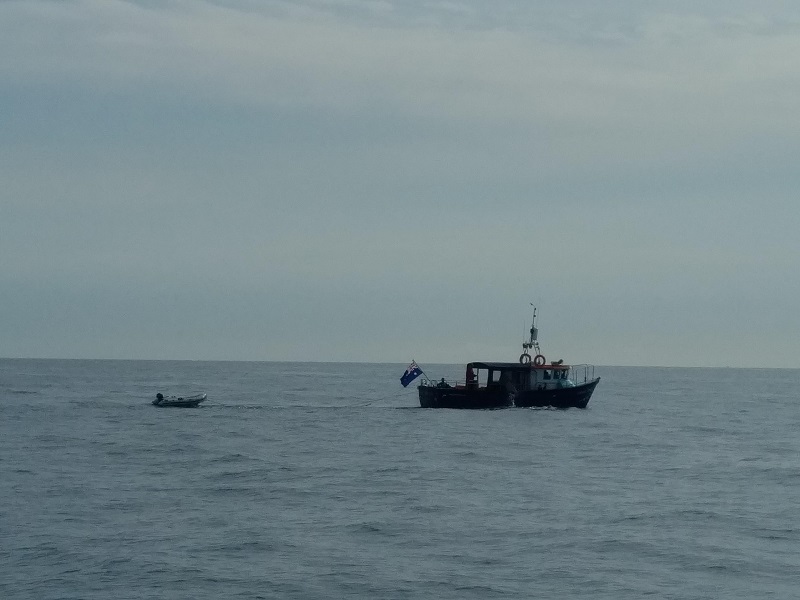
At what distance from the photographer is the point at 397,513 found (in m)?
39.3

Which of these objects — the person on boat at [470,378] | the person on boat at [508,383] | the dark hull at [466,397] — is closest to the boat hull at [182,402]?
the dark hull at [466,397]

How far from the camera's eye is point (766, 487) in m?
47.9

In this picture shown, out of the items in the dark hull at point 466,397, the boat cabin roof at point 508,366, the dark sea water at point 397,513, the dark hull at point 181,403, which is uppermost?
the boat cabin roof at point 508,366

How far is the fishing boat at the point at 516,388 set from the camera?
8256 cm

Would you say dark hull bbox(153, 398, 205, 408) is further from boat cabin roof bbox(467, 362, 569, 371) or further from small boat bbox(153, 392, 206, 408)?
boat cabin roof bbox(467, 362, 569, 371)

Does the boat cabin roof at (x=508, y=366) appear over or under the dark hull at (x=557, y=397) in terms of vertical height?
over

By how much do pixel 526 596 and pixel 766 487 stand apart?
23.9 meters

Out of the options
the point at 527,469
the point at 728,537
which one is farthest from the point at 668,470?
the point at 728,537

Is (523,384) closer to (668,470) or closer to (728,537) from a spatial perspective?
(668,470)

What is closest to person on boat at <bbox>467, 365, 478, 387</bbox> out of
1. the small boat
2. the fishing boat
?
the fishing boat

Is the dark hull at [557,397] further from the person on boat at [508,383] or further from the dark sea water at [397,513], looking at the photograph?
the dark sea water at [397,513]

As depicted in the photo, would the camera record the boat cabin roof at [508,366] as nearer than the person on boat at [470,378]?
Yes

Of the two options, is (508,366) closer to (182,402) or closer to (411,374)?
(411,374)

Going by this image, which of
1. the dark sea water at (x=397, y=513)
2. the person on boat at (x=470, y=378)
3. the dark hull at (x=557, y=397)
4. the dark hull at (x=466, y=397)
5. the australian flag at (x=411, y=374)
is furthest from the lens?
the person on boat at (x=470, y=378)
